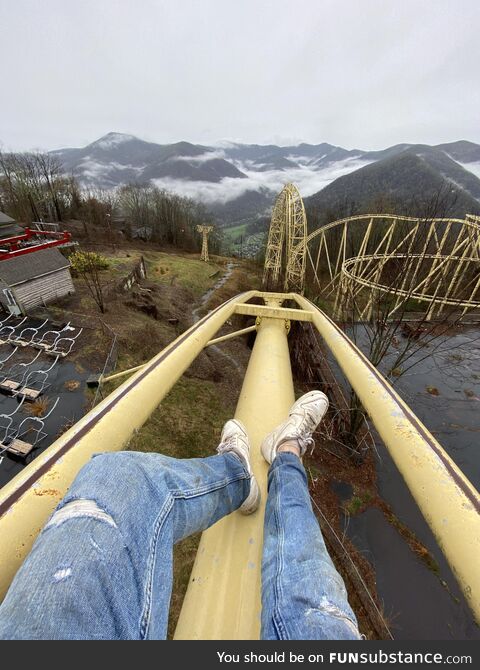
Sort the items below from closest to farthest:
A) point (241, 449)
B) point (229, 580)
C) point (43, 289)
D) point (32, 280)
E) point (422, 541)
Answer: point (229, 580)
point (241, 449)
point (422, 541)
point (32, 280)
point (43, 289)

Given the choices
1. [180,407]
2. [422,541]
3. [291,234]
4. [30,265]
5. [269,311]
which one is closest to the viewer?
[269,311]

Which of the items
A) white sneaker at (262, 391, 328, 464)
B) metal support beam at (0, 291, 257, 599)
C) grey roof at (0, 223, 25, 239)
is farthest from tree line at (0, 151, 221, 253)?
white sneaker at (262, 391, 328, 464)

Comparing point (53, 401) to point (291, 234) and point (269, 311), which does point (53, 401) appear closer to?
point (269, 311)

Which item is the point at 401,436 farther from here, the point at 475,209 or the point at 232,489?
the point at 475,209

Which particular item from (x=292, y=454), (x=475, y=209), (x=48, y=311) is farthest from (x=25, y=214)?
(x=475, y=209)

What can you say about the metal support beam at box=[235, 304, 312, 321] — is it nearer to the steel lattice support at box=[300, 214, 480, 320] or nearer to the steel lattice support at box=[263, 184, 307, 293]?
the steel lattice support at box=[300, 214, 480, 320]

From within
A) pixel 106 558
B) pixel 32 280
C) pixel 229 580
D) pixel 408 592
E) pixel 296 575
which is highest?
pixel 106 558

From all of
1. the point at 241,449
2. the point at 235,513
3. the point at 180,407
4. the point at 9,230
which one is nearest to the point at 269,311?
the point at 241,449
